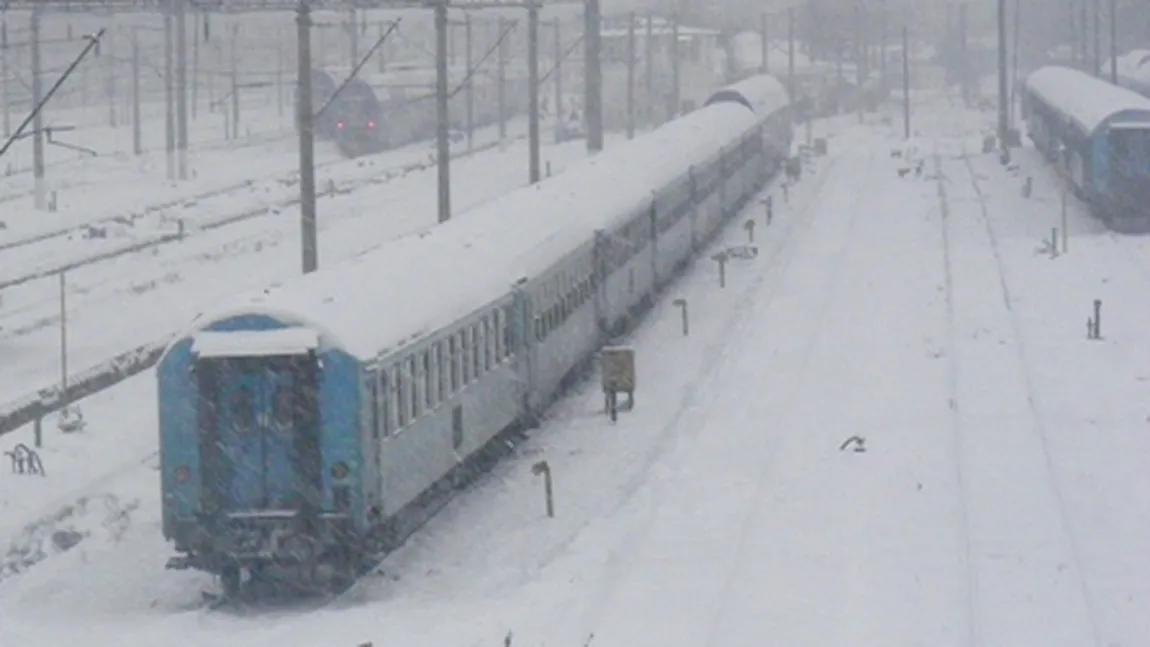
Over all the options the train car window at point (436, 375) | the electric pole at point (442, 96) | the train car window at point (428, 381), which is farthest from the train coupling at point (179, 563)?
the electric pole at point (442, 96)

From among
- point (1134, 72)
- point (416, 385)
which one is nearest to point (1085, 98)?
point (1134, 72)

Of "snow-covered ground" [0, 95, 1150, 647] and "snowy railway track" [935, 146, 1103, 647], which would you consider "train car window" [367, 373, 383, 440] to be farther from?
"snowy railway track" [935, 146, 1103, 647]

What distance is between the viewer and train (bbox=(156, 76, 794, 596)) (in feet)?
63.1

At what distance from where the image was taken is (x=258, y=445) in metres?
19.3

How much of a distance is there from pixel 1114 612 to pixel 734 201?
35.9 meters

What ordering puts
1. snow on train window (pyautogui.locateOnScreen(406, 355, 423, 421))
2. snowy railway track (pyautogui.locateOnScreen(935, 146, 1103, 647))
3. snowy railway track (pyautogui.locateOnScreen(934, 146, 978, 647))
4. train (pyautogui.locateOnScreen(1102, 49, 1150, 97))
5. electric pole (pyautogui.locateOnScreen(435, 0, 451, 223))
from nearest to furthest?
1. snowy railway track (pyautogui.locateOnScreen(935, 146, 1103, 647))
2. snowy railway track (pyautogui.locateOnScreen(934, 146, 978, 647))
3. snow on train window (pyautogui.locateOnScreen(406, 355, 423, 421))
4. electric pole (pyautogui.locateOnScreen(435, 0, 451, 223))
5. train (pyautogui.locateOnScreen(1102, 49, 1150, 97))

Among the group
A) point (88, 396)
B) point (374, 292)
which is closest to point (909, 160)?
point (88, 396)

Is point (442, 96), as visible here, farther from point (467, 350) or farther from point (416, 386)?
point (416, 386)

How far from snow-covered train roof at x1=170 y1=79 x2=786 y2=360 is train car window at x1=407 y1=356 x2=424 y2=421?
267 mm

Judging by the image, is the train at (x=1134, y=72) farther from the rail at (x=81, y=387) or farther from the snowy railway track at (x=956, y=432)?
the rail at (x=81, y=387)

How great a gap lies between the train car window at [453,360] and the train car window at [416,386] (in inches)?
44.2

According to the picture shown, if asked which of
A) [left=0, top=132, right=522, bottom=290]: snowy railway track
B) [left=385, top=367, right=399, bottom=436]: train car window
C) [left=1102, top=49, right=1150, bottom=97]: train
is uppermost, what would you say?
[left=1102, top=49, right=1150, bottom=97]: train

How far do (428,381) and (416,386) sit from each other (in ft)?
Result: 1.67

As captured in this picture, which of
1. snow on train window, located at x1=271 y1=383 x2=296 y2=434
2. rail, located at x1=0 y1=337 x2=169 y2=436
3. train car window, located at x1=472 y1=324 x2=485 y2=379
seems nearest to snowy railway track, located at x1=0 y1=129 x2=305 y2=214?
rail, located at x1=0 y1=337 x2=169 y2=436
